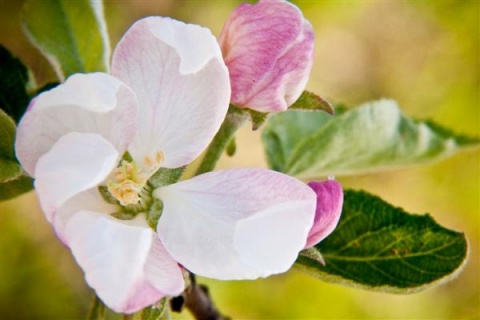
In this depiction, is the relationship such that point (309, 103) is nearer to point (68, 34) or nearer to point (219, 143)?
point (219, 143)

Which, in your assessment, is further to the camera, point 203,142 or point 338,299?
point 338,299

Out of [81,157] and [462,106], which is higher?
[81,157]

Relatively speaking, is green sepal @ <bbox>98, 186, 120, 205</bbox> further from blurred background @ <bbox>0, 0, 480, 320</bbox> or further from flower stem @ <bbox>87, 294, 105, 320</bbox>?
blurred background @ <bbox>0, 0, 480, 320</bbox>

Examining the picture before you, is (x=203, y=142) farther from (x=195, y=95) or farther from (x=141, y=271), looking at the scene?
(x=141, y=271)

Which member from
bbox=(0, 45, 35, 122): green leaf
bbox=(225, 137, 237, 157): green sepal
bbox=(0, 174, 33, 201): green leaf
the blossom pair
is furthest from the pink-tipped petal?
bbox=(0, 45, 35, 122): green leaf

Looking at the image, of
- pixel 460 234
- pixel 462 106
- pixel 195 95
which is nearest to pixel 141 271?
pixel 195 95

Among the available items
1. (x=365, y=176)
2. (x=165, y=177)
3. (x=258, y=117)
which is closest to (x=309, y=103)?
(x=258, y=117)
